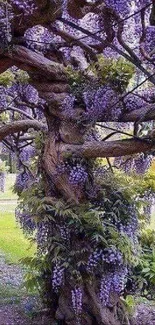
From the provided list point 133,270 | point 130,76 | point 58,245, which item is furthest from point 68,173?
point 133,270

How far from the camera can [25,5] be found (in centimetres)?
283

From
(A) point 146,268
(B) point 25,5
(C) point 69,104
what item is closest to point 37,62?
(C) point 69,104

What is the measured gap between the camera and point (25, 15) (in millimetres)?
2928

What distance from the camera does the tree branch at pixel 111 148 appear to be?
343 centimetres

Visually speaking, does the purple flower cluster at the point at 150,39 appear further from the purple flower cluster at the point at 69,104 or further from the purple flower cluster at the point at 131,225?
the purple flower cluster at the point at 131,225

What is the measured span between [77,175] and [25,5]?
1409 millimetres

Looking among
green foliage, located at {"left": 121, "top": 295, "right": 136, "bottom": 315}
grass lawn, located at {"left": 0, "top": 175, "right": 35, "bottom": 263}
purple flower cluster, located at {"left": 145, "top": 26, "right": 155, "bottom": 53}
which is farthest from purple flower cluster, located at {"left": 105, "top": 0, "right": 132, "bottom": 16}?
grass lawn, located at {"left": 0, "top": 175, "right": 35, "bottom": 263}

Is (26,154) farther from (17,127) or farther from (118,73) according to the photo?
(118,73)

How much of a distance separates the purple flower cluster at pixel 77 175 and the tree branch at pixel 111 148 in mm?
105

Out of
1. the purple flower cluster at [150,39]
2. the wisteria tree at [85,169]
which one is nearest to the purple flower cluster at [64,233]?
the wisteria tree at [85,169]

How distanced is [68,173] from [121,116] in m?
0.59

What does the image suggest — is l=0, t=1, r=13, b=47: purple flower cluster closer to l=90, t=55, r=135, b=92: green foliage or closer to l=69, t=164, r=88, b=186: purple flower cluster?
l=90, t=55, r=135, b=92: green foliage

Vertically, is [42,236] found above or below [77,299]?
above

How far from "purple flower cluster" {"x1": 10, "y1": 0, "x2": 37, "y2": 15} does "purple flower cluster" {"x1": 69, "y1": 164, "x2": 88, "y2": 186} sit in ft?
4.34
